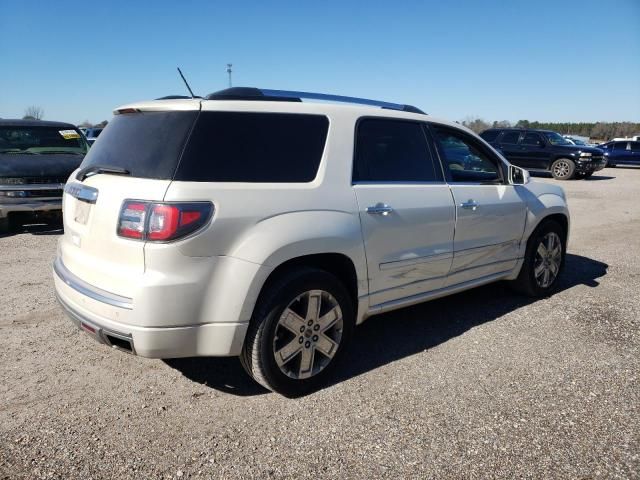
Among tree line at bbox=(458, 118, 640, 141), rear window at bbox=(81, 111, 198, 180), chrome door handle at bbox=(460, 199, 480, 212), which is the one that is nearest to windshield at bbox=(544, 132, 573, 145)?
chrome door handle at bbox=(460, 199, 480, 212)

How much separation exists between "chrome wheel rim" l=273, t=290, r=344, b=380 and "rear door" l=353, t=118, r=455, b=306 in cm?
39

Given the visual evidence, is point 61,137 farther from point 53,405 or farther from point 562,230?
point 562,230

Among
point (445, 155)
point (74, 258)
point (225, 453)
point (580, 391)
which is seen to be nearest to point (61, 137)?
point (74, 258)

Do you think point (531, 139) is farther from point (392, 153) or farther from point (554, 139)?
point (392, 153)

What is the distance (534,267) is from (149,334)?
3780 millimetres

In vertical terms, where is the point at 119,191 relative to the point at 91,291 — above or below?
above

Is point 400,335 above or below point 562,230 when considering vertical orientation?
below

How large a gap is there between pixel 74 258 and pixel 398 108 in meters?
2.56

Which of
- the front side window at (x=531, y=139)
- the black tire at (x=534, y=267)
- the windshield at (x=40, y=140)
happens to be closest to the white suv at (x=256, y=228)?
the black tire at (x=534, y=267)

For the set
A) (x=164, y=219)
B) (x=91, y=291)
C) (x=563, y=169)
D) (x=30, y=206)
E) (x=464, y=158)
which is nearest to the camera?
(x=164, y=219)

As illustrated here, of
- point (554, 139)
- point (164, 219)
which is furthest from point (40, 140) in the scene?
point (554, 139)

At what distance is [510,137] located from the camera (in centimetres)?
1892

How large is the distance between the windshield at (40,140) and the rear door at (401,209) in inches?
277

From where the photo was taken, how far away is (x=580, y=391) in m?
3.23
